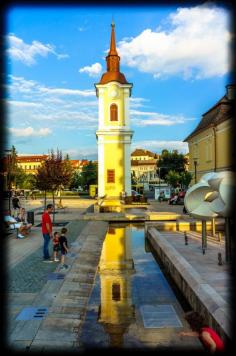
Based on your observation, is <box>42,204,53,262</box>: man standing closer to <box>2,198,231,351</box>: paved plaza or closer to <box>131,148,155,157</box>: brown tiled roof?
<box>2,198,231,351</box>: paved plaza

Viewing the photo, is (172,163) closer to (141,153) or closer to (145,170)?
(145,170)

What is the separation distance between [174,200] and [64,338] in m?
34.6

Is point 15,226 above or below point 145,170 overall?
below

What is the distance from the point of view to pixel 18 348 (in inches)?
177

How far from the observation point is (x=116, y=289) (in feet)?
27.3

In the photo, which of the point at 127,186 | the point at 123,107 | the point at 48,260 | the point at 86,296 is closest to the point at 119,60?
the point at 123,107

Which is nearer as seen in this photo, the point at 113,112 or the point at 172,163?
the point at 113,112

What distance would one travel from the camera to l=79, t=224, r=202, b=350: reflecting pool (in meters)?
5.31

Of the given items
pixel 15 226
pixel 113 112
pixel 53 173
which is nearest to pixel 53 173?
pixel 53 173

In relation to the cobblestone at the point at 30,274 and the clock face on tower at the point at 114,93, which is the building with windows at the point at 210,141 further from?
the cobblestone at the point at 30,274

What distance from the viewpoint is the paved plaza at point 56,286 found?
4.95 meters

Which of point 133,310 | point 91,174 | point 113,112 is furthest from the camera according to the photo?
point 91,174

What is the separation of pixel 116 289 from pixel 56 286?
1.57 m

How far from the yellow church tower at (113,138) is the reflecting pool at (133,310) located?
27.3 metres
